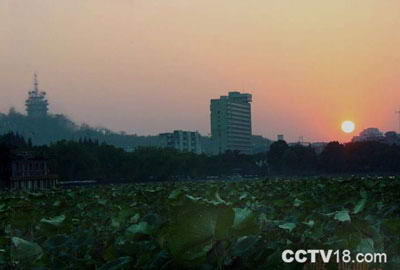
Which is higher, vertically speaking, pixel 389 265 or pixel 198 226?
pixel 198 226

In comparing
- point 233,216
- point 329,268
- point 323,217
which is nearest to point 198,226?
point 233,216

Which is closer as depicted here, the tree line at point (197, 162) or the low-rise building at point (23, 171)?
the low-rise building at point (23, 171)

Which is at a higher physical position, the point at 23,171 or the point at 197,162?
the point at 197,162

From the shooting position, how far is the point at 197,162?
441ft

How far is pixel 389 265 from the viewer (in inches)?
153

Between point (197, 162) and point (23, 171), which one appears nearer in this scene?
point (23, 171)

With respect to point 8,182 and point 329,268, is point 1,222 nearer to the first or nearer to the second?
point 329,268

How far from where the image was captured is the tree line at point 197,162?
115312 mm

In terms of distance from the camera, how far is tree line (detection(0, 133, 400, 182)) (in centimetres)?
11531

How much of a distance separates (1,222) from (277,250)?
283 inches

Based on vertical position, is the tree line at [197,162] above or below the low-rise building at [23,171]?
above

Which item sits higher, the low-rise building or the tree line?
the tree line

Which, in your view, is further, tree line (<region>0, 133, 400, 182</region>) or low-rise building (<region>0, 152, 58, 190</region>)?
tree line (<region>0, 133, 400, 182</region>)

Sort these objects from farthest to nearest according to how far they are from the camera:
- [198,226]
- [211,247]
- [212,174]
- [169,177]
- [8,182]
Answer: [212,174] < [169,177] < [8,182] < [211,247] < [198,226]
